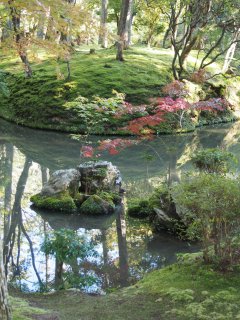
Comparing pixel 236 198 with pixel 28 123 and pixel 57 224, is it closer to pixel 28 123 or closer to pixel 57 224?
pixel 57 224

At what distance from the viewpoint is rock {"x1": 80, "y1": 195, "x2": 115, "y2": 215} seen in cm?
1067

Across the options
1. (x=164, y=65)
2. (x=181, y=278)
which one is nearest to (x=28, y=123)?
(x=164, y=65)

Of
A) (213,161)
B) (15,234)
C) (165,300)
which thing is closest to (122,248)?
(15,234)

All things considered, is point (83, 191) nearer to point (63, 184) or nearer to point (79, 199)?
point (79, 199)

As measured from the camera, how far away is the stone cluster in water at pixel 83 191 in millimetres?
10805

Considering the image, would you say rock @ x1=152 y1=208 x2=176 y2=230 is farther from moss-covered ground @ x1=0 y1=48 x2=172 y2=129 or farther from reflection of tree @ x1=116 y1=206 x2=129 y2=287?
moss-covered ground @ x1=0 y1=48 x2=172 y2=129

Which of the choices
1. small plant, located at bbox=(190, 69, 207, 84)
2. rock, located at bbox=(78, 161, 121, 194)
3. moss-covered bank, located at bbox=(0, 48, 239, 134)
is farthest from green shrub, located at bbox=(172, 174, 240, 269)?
small plant, located at bbox=(190, 69, 207, 84)

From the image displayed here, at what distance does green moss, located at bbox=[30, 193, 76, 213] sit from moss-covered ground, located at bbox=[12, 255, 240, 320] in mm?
4523

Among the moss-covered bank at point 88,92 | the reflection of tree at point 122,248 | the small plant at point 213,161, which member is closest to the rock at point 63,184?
the reflection of tree at point 122,248

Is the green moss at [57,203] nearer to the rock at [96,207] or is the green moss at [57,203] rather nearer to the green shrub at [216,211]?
the rock at [96,207]

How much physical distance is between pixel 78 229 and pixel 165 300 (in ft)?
15.3

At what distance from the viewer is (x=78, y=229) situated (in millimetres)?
9758

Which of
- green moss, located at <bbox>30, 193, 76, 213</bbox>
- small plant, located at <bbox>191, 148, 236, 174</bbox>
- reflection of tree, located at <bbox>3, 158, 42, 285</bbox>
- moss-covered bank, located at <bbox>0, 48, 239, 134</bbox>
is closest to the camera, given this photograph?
reflection of tree, located at <bbox>3, 158, 42, 285</bbox>

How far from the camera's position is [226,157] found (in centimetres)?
988
